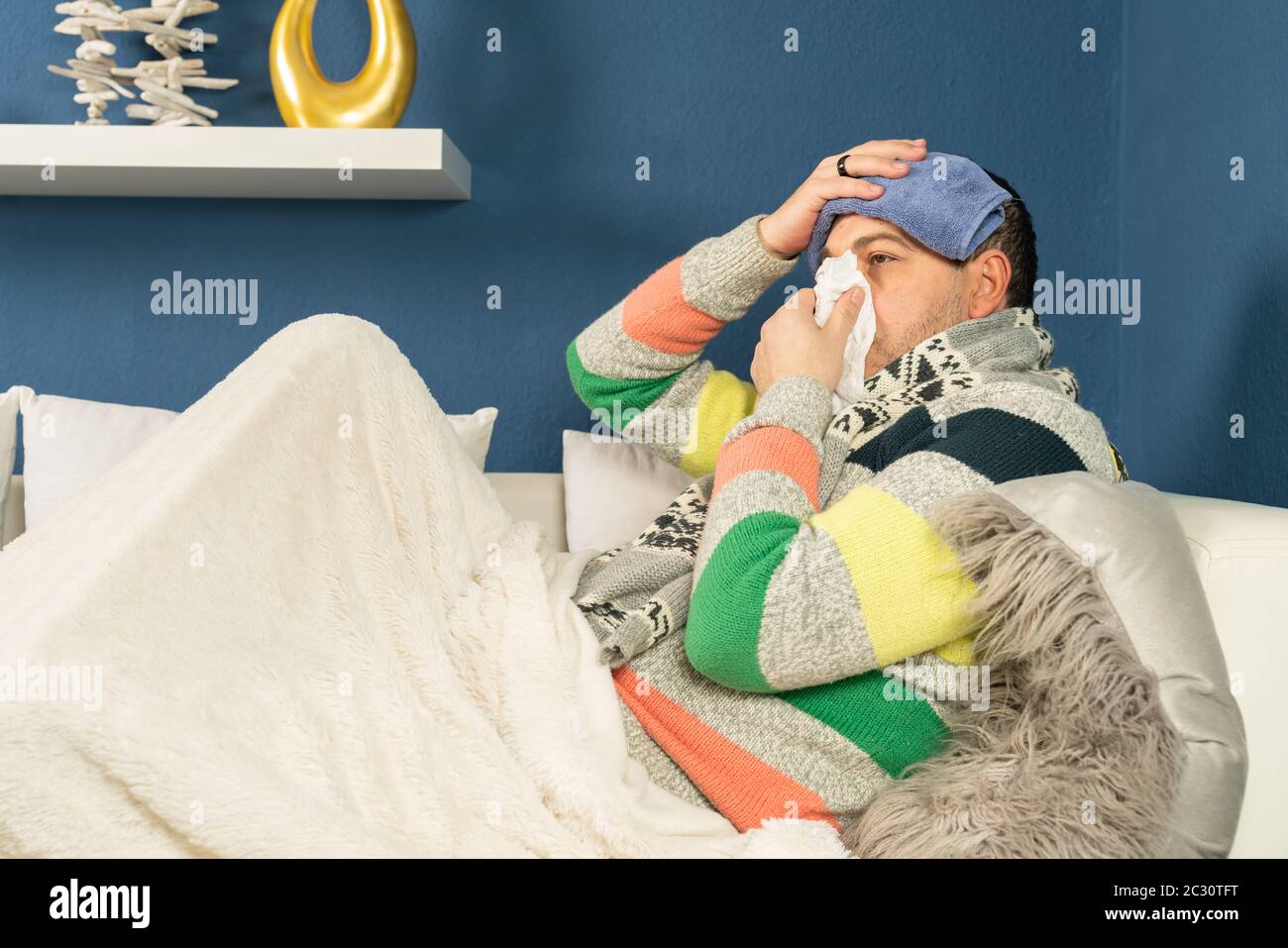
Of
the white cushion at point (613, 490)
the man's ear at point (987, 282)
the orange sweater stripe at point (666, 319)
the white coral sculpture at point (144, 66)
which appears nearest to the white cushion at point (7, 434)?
the white coral sculpture at point (144, 66)

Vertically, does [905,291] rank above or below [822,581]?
above

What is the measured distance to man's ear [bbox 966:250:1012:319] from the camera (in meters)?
1.27

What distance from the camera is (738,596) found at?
91 centimetres

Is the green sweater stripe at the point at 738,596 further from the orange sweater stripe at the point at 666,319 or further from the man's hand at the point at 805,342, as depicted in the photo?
the orange sweater stripe at the point at 666,319

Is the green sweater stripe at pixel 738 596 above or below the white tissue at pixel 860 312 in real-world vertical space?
below

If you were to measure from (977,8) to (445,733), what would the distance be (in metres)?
1.74

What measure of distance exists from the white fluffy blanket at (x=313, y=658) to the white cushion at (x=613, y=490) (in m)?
0.56

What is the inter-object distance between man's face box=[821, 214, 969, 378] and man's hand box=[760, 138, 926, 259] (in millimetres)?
53

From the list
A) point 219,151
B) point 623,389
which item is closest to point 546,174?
point 219,151

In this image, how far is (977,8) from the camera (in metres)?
2.01

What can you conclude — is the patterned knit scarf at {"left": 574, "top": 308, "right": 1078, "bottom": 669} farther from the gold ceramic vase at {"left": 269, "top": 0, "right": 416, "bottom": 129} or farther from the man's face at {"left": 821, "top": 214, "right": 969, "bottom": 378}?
the gold ceramic vase at {"left": 269, "top": 0, "right": 416, "bottom": 129}

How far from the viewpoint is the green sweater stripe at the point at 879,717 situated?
974 millimetres

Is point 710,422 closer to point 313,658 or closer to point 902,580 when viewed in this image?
point 902,580

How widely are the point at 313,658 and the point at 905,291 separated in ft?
2.58
